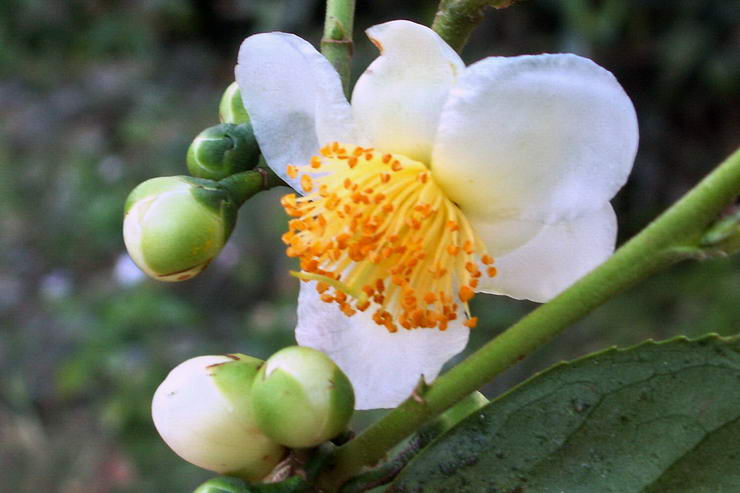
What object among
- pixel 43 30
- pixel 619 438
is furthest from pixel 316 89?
pixel 43 30

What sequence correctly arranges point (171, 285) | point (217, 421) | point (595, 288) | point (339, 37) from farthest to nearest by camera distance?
point (171, 285)
point (339, 37)
point (217, 421)
point (595, 288)

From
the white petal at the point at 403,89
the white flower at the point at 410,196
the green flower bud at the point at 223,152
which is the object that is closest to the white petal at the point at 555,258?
the white flower at the point at 410,196

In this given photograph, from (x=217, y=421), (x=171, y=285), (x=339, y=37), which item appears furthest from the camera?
(x=171, y=285)

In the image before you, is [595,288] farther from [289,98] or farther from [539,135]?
[289,98]

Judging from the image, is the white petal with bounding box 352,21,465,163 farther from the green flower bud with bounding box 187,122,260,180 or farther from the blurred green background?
the blurred green background

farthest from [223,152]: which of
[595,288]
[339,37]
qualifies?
[595,288]

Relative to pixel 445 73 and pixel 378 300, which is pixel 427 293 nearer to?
pixel 378 300

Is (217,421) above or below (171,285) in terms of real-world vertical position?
above
